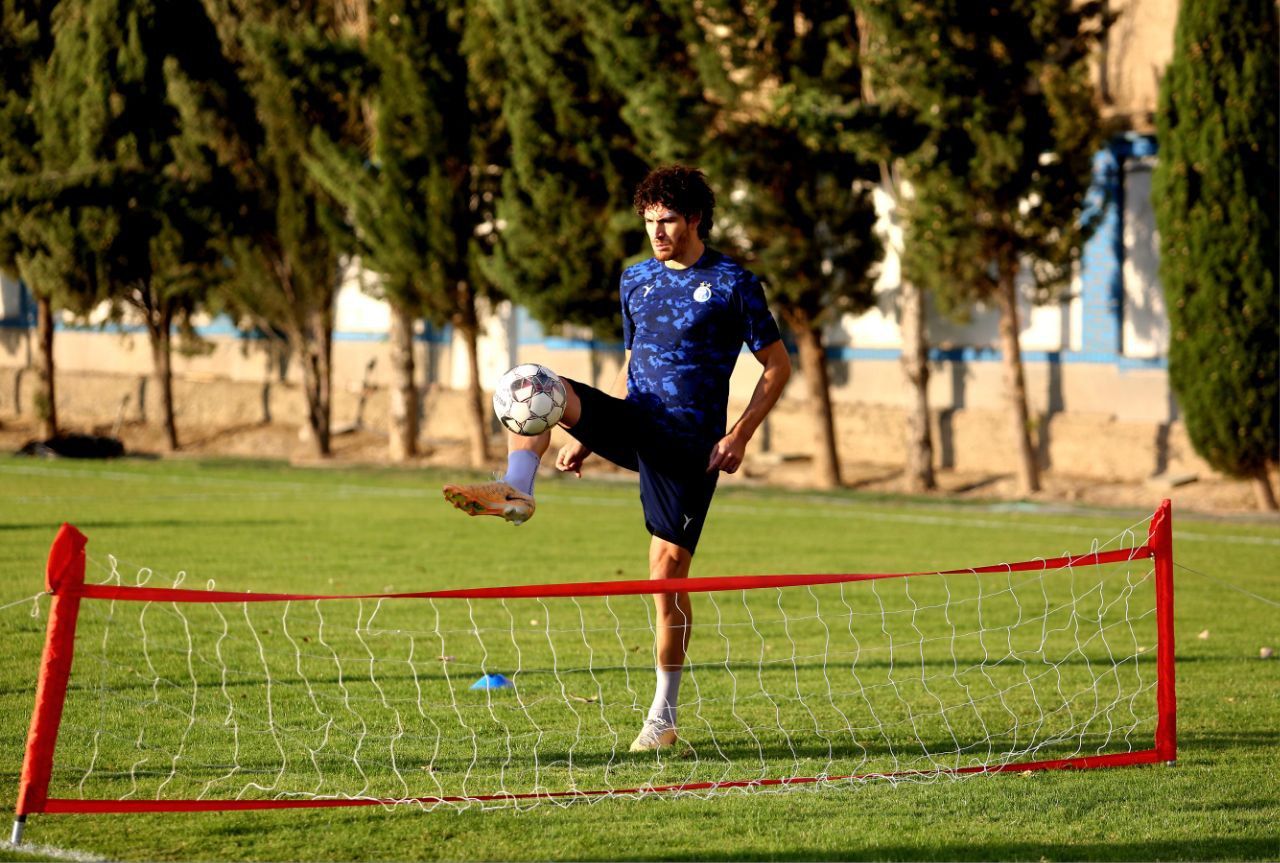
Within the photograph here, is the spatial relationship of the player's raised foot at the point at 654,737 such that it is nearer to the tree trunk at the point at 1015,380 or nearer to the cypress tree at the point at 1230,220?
the cypress tree at the point at 1230,220

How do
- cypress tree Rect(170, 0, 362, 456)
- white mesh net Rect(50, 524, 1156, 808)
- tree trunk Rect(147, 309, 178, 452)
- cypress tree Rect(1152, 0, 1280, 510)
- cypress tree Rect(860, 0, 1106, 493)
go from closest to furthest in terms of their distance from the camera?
white mesh net Rect(50, 524, 1156, 808) → cypress tree Rect(1152, 0, 1280, 510) → cypress tree Rect(860, 0, 1106, 493) → cypress tree Rect(170, 0, 362, 456) → tree trunk Rect(147, 309, 178, 452)

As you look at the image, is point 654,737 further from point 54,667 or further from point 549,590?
point 54,667

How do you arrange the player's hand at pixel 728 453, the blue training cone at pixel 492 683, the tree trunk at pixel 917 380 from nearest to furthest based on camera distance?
the player's hand at pixel 728 453
the blue training cone at pixel 492 683
the tree trunk at pixel 917 380

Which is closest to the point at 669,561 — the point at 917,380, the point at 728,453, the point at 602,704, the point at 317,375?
the point at 728,453

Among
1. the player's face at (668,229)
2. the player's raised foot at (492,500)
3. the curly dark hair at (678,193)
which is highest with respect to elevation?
the curly dark hair at (678,193)

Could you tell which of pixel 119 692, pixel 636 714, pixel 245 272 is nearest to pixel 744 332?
pixel 636 714

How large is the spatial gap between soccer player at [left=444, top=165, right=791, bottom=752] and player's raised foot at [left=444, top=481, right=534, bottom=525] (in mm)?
162

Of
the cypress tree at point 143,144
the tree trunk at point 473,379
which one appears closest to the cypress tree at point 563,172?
the tree trunk at point 473,379

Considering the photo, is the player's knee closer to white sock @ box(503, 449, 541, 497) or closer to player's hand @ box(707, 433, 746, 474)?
player's hand @ box(707, 433, 746, 474)

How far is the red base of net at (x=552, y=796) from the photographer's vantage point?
586cm

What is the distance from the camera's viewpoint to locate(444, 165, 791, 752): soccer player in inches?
279

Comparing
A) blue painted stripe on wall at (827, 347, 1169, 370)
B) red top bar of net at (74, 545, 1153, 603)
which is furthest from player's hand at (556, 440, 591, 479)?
blue painted stripe on wall at (827, 347, 1169, 370)

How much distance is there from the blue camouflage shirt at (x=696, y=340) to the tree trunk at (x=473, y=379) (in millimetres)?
19672

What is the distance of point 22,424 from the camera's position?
36.0m
